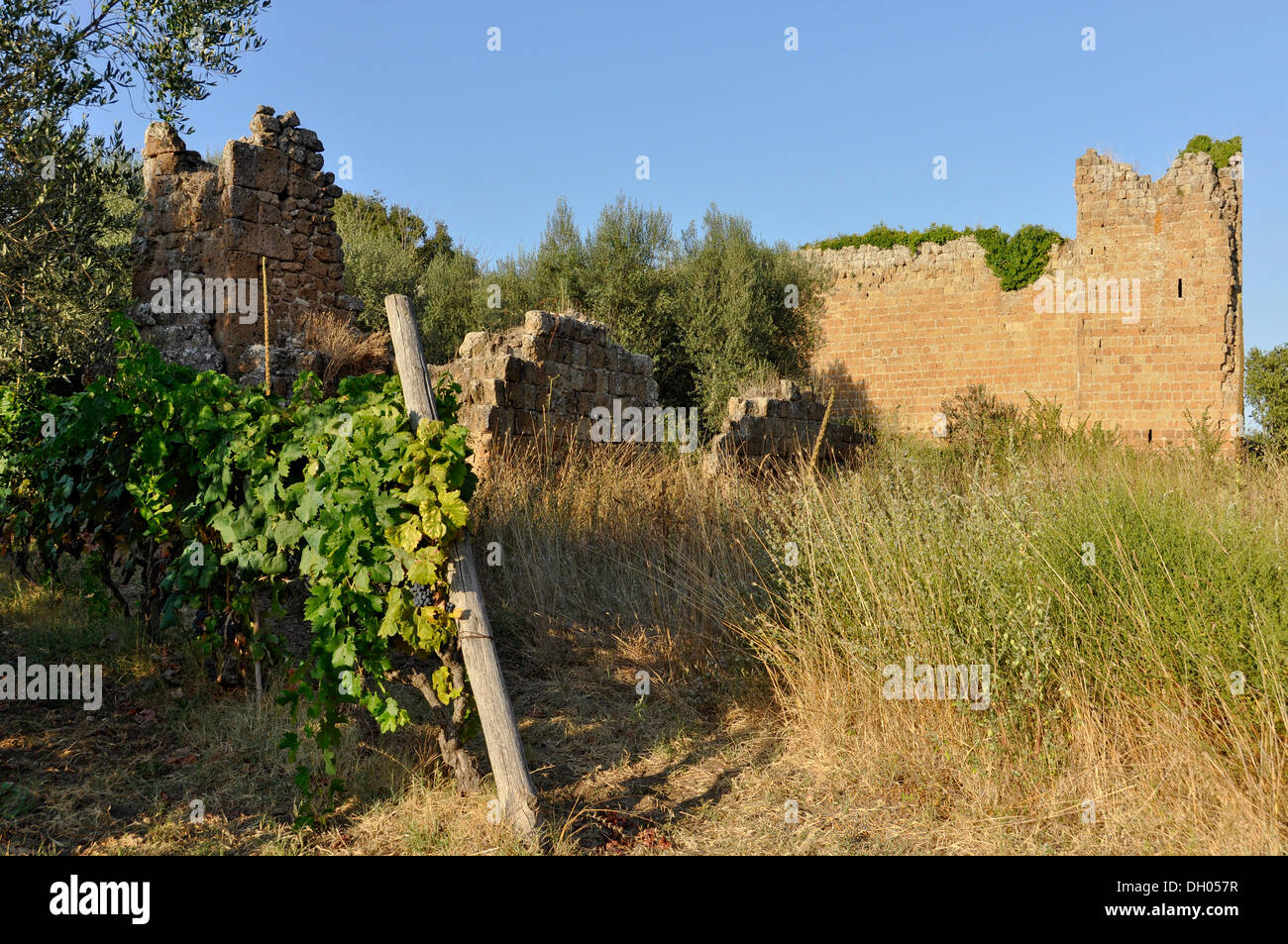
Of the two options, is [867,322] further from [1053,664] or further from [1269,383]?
[1053,664]

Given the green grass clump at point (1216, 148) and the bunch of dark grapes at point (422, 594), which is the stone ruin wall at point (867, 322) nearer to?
the green grass clump at point (1216, 148)

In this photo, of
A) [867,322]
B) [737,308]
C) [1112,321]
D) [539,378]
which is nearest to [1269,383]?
[1112,321]

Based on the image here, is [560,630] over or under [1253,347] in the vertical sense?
under

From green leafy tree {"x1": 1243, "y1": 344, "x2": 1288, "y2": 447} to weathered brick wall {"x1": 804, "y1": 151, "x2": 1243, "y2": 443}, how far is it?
367 cm

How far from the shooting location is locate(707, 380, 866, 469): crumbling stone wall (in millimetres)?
11289

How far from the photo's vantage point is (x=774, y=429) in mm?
12531

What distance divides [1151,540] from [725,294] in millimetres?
14239

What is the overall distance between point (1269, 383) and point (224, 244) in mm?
21760

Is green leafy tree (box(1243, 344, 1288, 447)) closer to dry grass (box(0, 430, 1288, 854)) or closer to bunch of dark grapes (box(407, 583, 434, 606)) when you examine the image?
dry grass (box(0, 430, 1288, 854))

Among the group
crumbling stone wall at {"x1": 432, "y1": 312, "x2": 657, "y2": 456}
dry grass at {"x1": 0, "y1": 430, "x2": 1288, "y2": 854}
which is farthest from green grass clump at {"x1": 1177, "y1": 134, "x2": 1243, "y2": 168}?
dry grass at {"x1": 0, "y1": 430, "x2": 1288, "y2": 854}

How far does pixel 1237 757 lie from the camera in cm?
331

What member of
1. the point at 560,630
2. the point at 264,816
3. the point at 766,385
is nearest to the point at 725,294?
the point at 766,385

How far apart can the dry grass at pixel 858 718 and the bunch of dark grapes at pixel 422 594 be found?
840mm

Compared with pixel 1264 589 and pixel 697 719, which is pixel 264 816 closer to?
pixel 697 719
